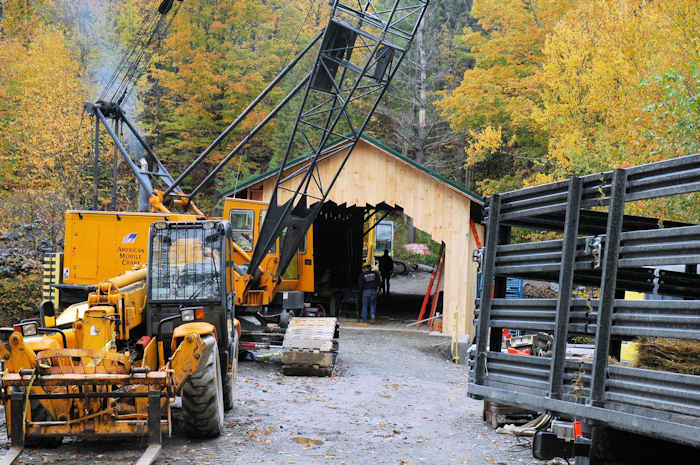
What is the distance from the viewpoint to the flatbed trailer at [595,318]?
345 cm

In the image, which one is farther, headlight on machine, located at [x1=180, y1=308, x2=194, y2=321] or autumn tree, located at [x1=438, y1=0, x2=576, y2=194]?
autumn tree, located at [x1=438, y1=0, x2=576, y2=194]

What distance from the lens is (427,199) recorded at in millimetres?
20719

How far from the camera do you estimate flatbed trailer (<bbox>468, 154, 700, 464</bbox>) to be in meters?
3.45

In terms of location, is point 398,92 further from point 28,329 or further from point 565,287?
point 565,287

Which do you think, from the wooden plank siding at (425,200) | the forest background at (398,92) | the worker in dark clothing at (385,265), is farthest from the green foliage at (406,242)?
the wooden plank siding at (425,200)

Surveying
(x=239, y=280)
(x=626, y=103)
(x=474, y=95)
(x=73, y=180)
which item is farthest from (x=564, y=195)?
(x=474, y=95)

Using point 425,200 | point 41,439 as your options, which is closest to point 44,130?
point 425,200

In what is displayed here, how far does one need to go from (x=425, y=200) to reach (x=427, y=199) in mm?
63

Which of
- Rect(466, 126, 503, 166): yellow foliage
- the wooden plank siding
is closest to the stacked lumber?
the wooden plank siding

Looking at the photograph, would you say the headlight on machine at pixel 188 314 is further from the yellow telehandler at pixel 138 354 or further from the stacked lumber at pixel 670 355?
the stacked lumber at pixel 670 355

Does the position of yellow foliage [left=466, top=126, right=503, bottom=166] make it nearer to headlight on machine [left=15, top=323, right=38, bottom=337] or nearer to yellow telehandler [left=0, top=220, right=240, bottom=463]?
yellow telehandler [left=0, top=220, right=240, bottom=463]

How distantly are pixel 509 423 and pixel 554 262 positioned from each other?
659cm

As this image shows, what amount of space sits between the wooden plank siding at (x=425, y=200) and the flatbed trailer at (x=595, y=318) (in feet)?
49.2

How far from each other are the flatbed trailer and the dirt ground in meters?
4.25
